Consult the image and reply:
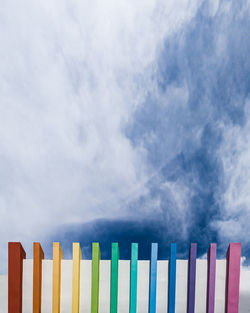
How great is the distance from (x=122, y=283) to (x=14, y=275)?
131cm

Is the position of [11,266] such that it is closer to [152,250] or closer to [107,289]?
[107,289]

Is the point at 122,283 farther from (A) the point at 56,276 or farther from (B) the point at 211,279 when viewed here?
(B) the point at 211,279

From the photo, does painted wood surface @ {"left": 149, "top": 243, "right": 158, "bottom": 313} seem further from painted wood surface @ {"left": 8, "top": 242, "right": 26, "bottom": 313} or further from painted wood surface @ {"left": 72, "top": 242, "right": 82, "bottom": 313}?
painted wood surface @ {"left": 8, "top": 242, "right": 26, "bottom": 313}

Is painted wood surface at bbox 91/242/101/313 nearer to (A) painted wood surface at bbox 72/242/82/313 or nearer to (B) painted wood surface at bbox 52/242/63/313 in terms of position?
(A) painted wood surface at bbox 72/242/82/313

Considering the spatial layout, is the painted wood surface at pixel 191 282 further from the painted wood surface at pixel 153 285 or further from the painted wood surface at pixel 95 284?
the painted wood surface at pixel 95 284

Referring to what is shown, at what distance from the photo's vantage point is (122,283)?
533cm

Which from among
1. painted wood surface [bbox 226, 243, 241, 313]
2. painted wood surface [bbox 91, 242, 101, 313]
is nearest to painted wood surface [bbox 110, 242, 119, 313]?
painted wood surface [bbox 91, 242, 101, 313]

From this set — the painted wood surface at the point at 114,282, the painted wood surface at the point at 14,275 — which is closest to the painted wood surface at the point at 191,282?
the painted wood surface at the point at 114,282

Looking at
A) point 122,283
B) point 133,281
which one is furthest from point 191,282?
point 122,283

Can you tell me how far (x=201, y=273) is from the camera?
17.5 ft

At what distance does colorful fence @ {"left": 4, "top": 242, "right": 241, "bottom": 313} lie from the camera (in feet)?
17.1

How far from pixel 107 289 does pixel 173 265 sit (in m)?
0.87

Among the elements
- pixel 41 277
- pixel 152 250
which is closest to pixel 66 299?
A: pixel 41 277

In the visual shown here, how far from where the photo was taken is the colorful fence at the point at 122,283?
5211 mm
